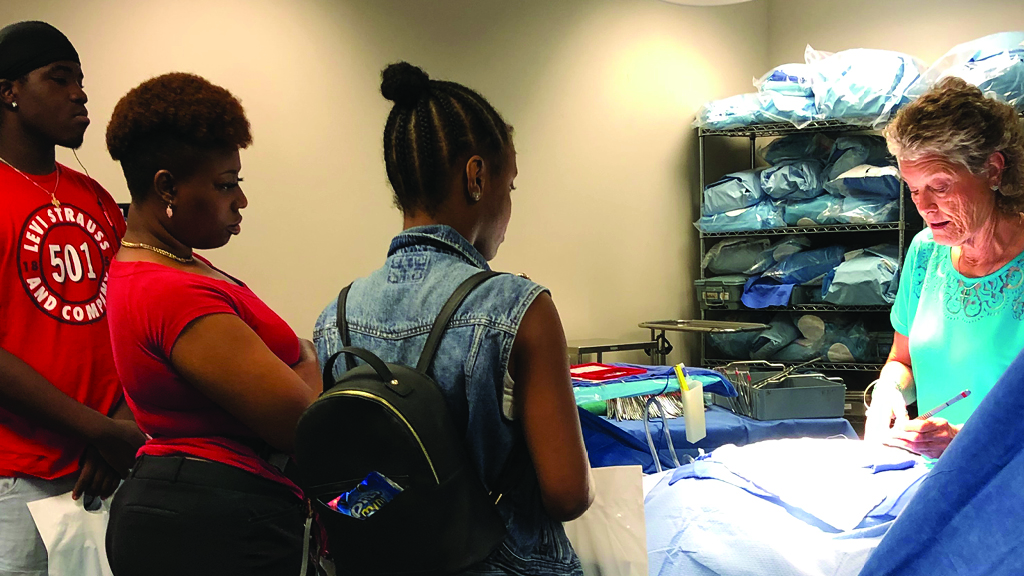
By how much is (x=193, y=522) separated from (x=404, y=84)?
694mm

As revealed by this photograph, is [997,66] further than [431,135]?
Yes

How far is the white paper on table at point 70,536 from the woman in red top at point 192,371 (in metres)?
0.20

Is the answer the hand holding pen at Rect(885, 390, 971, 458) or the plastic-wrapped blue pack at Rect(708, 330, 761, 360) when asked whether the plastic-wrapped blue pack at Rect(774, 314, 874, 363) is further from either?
the hand holding pen at Rect(885, 390, 971, 458)

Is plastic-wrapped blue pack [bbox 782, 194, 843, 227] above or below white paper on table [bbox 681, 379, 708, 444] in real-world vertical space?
above

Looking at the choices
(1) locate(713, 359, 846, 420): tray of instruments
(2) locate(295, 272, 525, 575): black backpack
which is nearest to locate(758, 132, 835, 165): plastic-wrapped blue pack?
(1) locate(713, 359, 846, 420): tray of instruments

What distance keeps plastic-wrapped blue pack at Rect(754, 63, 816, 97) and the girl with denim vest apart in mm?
3205

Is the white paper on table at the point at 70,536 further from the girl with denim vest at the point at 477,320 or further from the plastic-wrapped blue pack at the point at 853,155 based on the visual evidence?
the plastic-wrapped blue pack at the point at 853,155

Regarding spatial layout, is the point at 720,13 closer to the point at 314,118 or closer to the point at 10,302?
the point at 314,118

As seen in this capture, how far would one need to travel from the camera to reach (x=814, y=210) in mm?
3762

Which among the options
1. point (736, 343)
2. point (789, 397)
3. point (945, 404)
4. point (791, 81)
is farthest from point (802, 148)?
point (945, 404)

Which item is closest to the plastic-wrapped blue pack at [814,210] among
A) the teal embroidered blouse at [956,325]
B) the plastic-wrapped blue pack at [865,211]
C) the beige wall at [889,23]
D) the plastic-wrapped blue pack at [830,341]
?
the plastic-wrapped blue pack at [865,211]

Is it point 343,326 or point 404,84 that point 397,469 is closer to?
point 343,326

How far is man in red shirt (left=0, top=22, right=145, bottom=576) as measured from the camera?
1298mm

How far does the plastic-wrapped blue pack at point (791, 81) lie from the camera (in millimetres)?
3729
